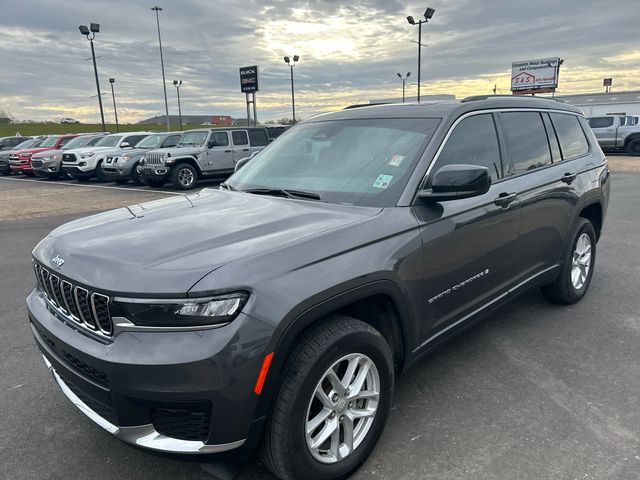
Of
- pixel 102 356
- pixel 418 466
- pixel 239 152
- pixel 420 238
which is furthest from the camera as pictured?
pixel 239 152

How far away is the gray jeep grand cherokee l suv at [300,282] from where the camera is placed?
196cm

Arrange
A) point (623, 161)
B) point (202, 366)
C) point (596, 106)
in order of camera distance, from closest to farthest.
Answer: point (202, 366) → point (623, 161) → point (596, 106)

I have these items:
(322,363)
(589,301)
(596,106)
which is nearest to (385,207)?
(322,363)

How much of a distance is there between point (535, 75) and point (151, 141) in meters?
37.5

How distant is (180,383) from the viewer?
6.25ft

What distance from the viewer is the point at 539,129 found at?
410cm

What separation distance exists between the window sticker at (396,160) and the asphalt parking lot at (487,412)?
1460mm

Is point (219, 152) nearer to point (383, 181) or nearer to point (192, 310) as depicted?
point (383, 181)

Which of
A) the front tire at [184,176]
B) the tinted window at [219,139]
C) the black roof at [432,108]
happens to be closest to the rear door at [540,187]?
the black roof at [432,108]

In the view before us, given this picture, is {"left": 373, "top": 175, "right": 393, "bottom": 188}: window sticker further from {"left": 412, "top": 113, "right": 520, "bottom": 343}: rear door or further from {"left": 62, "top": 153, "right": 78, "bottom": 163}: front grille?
{"left": 62, "top": 153, "right": 78, "bottom": 163}: front grille

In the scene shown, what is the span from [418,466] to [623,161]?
2225cm

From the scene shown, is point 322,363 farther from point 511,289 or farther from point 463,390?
point 511,289

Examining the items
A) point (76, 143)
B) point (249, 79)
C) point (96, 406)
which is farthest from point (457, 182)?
point (249, 79)

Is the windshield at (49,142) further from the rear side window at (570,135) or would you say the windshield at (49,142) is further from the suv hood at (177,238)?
the rear side window at (570,135)
